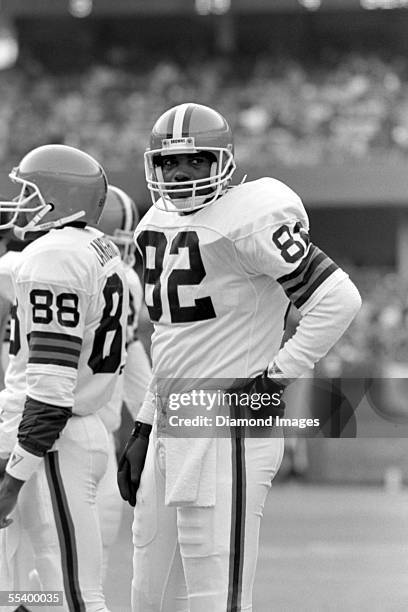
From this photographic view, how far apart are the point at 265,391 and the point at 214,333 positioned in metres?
0.24

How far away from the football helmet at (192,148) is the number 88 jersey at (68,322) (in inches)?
13.4

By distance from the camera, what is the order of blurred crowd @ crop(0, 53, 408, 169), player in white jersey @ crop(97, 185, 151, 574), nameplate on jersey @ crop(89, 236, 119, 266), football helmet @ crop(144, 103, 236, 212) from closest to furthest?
1. football helmet @ crop(144, 103, 236, 212)
2. nameplate on jersey @ crop(89, 236, 119, 266)
3. player in white jersey @ crop(97, 185, 151, 574)
4. blurred crowd @ crop(0, 53, 408, 169)

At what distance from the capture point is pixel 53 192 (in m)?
4.38

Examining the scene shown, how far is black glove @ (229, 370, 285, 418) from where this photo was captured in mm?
3832

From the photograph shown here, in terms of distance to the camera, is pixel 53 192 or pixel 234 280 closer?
pixel 234 280

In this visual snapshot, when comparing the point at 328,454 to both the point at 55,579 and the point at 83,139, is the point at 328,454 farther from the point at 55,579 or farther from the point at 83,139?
the point at 83,139

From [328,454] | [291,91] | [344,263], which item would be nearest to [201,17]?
[291,91]

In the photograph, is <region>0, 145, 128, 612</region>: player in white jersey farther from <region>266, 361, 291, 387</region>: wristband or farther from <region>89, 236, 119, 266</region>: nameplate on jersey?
<region>266, 361, 291, 387</region>: wristband

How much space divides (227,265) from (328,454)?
9.57 meters

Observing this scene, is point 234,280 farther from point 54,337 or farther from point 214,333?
point 54,337

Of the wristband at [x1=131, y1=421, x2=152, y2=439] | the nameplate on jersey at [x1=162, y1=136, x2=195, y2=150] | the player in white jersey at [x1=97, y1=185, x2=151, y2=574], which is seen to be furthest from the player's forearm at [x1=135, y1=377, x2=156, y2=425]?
the player in white jersey at [x1=97, y1=185, x2=151, y2=574]

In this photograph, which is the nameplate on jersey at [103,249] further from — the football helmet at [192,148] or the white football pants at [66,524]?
the white football pants at [66,524]

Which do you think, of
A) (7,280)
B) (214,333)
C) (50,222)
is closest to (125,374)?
(7,280)

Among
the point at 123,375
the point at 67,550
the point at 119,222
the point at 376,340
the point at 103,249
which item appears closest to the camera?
the point at 67,550
